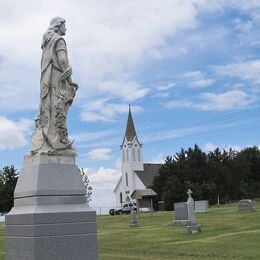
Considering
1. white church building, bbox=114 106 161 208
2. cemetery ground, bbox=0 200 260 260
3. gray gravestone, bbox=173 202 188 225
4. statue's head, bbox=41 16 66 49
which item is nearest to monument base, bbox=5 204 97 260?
statue's head, bbox=41 16 66 49

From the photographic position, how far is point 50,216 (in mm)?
8305

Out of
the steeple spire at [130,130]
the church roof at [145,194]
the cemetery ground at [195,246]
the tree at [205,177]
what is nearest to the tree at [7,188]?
the tree at [205,177]

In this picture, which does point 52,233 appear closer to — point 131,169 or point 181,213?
point 181,213

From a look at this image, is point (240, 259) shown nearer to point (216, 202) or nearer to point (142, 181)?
point (216, 202)

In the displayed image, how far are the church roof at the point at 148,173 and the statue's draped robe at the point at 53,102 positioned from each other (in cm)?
8951

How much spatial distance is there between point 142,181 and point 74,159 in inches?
3613

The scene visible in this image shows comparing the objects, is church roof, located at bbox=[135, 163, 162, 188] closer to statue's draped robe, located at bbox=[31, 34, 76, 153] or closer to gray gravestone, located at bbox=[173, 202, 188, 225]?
gray gravestone, located at bbox=[173, 202, 188, 225]

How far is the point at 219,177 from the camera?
2854 inches

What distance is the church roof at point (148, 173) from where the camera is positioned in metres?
100

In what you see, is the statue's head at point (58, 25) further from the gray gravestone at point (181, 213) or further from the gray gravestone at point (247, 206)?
the gray gravestone at point (247, 206)

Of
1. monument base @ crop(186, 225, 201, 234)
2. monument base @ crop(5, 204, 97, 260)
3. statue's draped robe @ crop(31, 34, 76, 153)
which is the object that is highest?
statue's draped robe @ crop(31, 34, 76, 153)

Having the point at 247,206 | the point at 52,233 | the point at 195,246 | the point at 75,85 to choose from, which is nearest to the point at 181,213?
the point at 247,206

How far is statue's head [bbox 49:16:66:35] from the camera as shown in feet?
31.4

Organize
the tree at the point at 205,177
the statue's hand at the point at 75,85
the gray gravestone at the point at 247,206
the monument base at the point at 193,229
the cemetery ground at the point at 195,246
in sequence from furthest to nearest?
the tree at the point at 205,177 < the gray gravestone at the point at 247,206 < the monument base at the point at 193,229 < the cemetery ground at the point at 195,246 < the statue's hand at the point at 75,85
